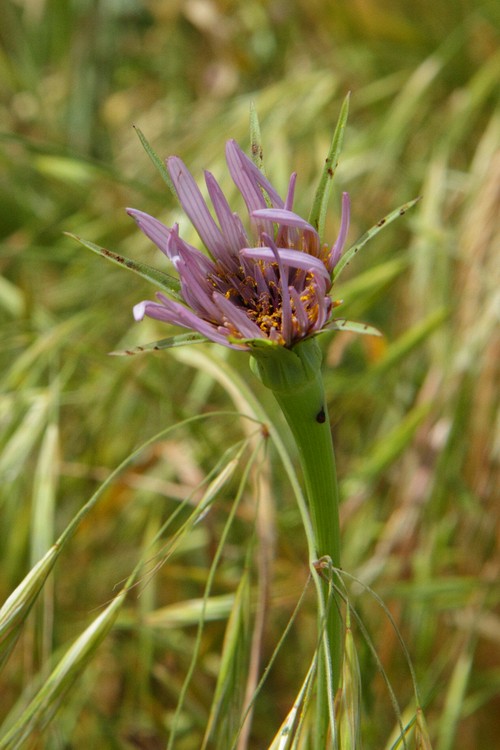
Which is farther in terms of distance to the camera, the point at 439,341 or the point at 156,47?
the point at 156,47

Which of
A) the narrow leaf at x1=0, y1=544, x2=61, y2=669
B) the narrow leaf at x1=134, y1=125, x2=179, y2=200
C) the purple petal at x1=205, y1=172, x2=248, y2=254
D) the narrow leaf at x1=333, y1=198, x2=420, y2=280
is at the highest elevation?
the narrow leaf at x1=134, y1=125, x2=179, y2=200

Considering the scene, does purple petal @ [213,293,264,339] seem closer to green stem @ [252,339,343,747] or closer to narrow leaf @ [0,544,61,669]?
green stem @ [252,339,343,747]

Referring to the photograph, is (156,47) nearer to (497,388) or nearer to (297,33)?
(297,33)

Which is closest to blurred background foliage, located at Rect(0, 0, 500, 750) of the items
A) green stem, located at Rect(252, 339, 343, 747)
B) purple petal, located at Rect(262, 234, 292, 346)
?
green stem, located at Rect(252, 339, 343, 747)

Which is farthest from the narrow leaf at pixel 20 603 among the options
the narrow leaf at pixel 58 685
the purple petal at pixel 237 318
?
the purple petal at pixel 237 318

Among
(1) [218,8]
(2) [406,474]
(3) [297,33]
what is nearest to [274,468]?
(2) [406,474]

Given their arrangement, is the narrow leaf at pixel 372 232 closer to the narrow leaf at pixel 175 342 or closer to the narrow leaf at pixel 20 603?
the narrow leaf at pixel 175 342

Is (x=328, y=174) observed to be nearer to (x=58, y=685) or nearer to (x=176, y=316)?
(x=176, y=316)
